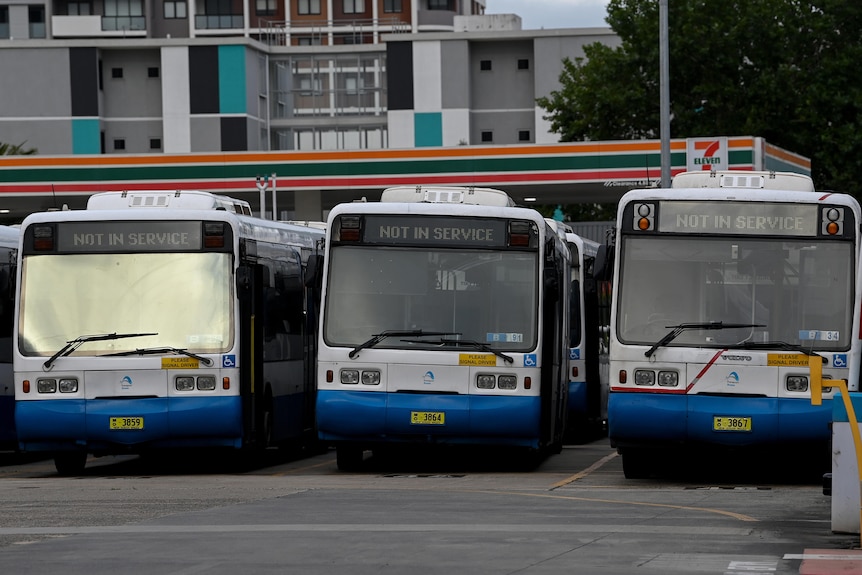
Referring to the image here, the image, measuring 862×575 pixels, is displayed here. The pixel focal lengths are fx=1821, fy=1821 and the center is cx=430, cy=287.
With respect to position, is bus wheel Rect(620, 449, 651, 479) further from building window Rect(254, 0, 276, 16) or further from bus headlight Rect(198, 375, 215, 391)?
building window Rect(254, 0, 276, 16)

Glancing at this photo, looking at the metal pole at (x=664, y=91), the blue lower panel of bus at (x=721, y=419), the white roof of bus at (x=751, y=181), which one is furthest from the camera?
the metal pole at (x=664, y=91)

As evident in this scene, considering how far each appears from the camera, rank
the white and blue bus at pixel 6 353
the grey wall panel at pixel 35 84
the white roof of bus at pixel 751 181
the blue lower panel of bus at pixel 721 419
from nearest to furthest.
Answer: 1. the blue lower panel of bus at pixel 721 419
2. the white roof of bus at pixel 751 181
3. the white and blue bus at pixel 6 353
4. the grey wall panel at pixel 35 84

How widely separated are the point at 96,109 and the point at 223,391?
221 feet

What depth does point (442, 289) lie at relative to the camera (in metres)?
19.1

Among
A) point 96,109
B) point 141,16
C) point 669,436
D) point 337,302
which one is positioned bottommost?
point 669,436

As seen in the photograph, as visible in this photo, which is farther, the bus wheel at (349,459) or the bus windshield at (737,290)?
the bus wheel at (349,459)

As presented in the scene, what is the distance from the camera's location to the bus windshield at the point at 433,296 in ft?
62.1

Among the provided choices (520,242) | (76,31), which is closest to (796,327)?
(520,242)

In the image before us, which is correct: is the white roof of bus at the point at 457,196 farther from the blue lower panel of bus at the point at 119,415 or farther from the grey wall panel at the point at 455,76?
the grey wall panel at the point at 455,76

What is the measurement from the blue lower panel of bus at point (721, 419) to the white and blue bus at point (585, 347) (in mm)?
7863

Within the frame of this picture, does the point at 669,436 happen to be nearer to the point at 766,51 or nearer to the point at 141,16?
the point at 766,51

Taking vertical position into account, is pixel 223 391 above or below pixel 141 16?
below

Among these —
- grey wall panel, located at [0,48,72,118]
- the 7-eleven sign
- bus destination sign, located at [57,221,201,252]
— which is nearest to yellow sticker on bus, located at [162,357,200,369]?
bus destination sign, located at [57,221,201,252]

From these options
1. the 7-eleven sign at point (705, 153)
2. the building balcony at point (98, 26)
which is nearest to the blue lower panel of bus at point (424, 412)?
the 7-eleven sign at point (705, 153)
